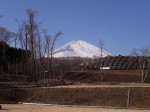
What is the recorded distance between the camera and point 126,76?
74938mm

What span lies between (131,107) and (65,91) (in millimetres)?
9187

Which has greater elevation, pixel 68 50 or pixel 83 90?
pixel 68 50

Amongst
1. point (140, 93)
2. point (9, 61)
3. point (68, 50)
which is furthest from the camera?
point (68, 50)

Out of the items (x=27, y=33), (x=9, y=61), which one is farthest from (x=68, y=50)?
(x=27, y=33)

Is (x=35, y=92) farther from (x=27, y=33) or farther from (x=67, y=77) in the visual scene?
(x=67, y=77)

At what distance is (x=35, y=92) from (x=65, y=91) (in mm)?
3611

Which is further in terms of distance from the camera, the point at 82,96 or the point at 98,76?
the point at 98,76

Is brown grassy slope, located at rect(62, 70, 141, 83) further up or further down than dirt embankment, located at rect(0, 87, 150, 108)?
further up

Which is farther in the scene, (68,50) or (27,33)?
(68,50)

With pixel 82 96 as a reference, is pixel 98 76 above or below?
above

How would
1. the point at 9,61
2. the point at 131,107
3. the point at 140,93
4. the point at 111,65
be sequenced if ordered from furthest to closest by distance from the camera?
1. the point at 111,65
2. the point at 9,61
3. the point at 140,93
4. the point at 131,107

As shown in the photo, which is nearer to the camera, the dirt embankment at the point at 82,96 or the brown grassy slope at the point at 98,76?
the dirt embankment at the point at 82,96

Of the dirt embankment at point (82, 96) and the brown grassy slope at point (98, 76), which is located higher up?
the brown grassy slope at point (98, 76)

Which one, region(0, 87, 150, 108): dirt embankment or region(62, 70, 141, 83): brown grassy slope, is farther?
region(62, 70, 141, 83): brown grassy slope
